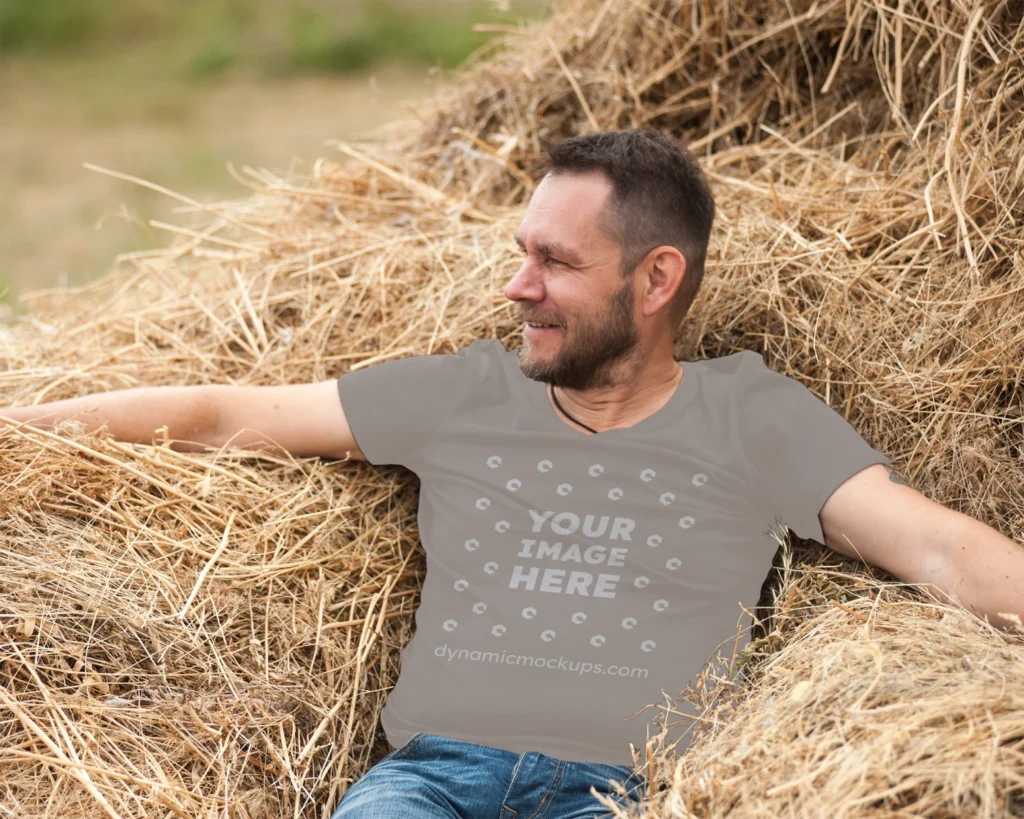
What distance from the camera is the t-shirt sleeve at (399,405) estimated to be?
261 centimetres

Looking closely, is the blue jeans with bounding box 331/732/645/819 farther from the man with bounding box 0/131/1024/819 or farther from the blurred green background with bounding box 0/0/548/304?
the blurred green background with bounding box 0/0/548/304

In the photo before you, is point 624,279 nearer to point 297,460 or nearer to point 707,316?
point 707,316

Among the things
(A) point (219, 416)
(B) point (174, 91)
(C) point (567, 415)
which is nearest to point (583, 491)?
(C) point (567, 415)

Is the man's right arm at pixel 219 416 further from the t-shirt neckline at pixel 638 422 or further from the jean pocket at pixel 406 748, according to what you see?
the jean pocket at pixel 406 748

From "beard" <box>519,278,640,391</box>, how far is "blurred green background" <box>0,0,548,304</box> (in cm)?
585

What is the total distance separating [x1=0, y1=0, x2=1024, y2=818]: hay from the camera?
1870mm

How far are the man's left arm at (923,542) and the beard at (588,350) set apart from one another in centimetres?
59

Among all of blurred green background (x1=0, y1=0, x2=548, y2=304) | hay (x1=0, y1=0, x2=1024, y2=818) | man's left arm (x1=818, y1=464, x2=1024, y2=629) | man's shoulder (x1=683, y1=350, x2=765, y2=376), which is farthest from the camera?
blurred green background (x1=0, y1=0, x2=548, y2=304)

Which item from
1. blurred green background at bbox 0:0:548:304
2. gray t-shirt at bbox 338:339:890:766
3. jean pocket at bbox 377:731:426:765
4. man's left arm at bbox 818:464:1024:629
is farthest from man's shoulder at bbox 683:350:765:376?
blurred green background at bbox 0:0:548:304

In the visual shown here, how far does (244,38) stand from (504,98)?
9.56 m

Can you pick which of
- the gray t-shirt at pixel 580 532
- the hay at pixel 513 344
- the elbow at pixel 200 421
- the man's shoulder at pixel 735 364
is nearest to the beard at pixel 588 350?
the gray t-shirt at pixel 580 532

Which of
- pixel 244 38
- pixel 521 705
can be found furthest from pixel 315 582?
pixel 244 38

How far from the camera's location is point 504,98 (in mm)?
4020

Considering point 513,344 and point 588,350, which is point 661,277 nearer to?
point 588,350
